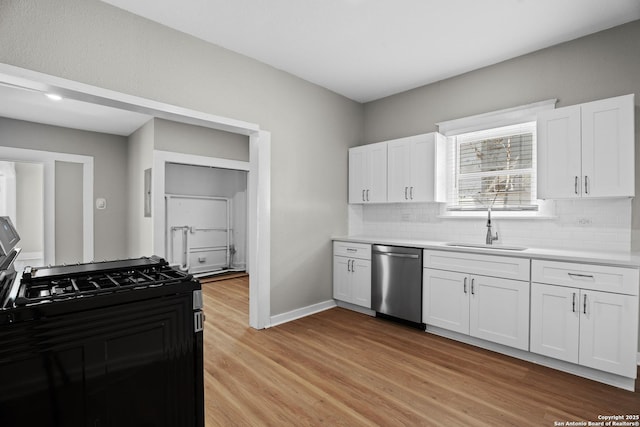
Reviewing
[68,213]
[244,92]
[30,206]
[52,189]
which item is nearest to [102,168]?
[52,189]

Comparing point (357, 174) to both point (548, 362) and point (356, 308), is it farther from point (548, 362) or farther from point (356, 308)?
point (548, 362)

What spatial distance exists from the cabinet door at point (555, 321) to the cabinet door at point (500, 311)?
0.06 meters

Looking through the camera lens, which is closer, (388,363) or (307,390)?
(307,390)

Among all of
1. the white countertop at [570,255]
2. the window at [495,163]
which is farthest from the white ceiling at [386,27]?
the white countertop at [570,255]

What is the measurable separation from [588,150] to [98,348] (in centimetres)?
352

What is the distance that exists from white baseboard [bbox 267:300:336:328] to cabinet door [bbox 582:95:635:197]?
2.92 m

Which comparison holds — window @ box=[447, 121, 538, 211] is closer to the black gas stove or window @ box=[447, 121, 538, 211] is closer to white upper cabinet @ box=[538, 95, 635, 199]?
white upper cabinet @ box=[538, 95, 635, 199]

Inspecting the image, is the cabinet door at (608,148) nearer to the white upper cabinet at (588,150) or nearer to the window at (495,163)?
the white upper cabinet at (588,150)

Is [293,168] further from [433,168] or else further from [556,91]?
[556,91]

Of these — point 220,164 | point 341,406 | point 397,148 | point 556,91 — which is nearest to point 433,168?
point 397,148

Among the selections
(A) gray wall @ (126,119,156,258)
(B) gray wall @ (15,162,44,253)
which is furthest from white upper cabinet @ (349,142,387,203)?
(B) gray wall @ (15,162,44,253)

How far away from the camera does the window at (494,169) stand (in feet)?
10.9

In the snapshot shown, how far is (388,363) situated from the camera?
2.67 metres

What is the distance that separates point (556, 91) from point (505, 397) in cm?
274
